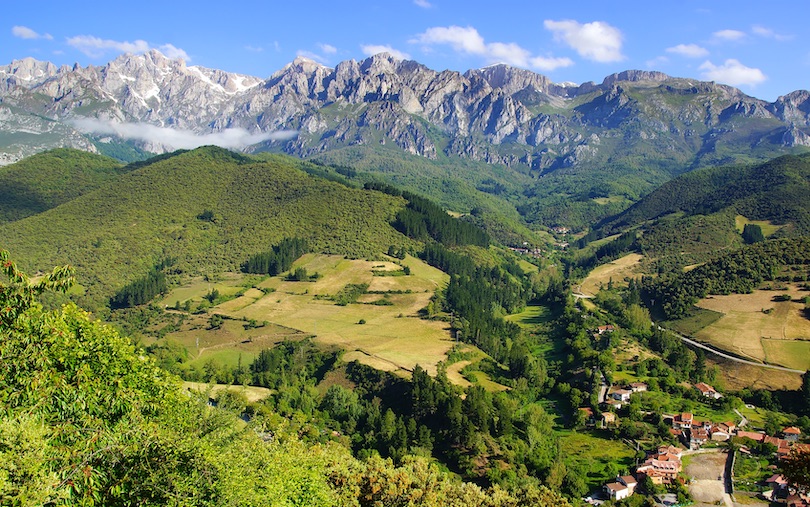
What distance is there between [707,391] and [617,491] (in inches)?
1201

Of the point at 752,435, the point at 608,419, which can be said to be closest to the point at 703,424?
the point at 752,435

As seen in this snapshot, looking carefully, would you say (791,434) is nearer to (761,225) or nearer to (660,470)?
(660,470)

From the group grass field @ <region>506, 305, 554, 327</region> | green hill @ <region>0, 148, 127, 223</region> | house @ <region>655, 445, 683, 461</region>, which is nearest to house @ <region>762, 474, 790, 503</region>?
house @ <region>655, 445, 683, 461</region>

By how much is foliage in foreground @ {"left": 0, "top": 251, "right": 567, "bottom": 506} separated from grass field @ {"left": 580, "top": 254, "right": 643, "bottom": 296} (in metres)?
124

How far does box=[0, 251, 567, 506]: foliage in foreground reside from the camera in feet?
47.5

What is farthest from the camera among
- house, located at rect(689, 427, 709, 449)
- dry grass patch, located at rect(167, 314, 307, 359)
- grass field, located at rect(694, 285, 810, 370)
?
dry grass patch, located at rect(167, 314, 307, 359)

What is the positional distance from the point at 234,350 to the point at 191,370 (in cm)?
1140

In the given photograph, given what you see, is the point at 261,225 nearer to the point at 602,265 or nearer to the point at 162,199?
the point at 162,199

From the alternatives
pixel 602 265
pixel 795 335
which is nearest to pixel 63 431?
pixel 795 335

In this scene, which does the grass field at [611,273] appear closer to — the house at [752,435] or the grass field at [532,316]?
the grass field at [532,316]

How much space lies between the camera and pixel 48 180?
17288 cm

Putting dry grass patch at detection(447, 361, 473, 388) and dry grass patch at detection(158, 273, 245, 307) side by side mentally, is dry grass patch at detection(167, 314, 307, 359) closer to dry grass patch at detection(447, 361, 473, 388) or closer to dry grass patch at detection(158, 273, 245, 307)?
dry grass patch at detection(158, 273, 245, 307)

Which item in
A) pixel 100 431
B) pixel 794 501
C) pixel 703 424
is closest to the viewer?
pixel 100 431

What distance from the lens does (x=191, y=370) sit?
76.6 meters
